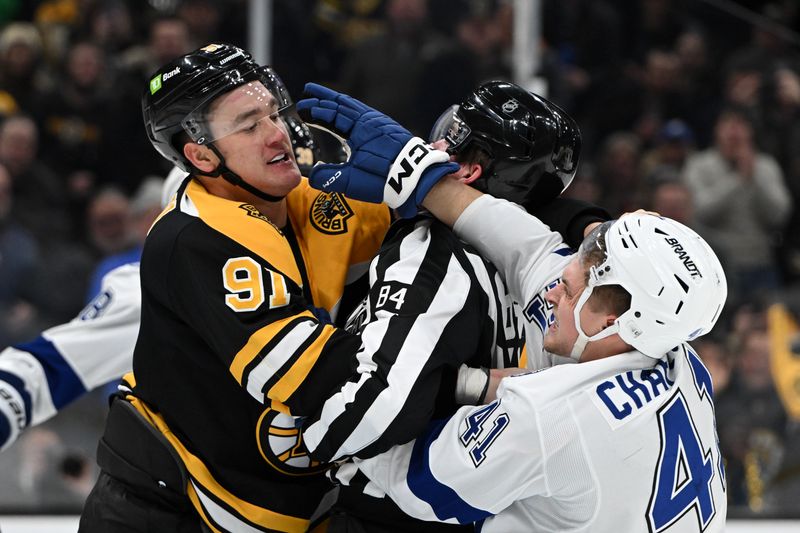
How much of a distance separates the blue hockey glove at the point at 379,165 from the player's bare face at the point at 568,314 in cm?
30

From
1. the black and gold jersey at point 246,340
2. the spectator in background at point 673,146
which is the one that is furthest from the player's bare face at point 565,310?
the spectator in background at point 673,146

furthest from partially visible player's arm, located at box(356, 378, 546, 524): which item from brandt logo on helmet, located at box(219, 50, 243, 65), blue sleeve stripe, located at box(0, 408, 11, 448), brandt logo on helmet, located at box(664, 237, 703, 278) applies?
blue sleeve stripe, located at box(0, 408, 11, 448)

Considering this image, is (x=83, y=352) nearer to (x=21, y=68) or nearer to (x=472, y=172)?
(x=472, y=172)

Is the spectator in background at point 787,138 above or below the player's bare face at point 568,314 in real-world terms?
below

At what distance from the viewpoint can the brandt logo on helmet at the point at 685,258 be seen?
1754 millimetres

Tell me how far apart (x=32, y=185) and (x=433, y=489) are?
9.14 feet

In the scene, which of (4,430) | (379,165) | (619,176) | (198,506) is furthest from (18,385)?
(619,176)

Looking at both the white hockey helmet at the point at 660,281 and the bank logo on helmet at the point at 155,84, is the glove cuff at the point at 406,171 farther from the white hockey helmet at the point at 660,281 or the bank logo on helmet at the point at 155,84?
the bank logo on helmet at the point at 155,84

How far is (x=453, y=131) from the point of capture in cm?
216

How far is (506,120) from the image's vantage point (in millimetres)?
2064

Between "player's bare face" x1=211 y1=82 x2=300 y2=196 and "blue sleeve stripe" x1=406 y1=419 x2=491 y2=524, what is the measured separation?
0.58 meters

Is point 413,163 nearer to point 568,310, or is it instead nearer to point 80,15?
point 568,310

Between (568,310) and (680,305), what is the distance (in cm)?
20

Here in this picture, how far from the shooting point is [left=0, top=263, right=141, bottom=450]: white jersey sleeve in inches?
113
